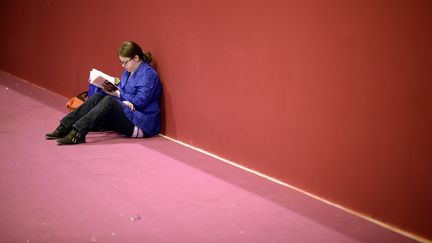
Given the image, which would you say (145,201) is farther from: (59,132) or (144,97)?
(59,132)

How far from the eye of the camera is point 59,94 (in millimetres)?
6945

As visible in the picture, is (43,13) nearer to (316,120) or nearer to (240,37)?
(240,37)

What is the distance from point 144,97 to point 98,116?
41 cm

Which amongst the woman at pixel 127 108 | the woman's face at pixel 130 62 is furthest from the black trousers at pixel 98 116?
the woman's face at pixel 130 62

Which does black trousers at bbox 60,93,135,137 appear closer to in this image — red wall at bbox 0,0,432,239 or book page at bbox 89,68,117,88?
book page at bbox 89,68,117,88

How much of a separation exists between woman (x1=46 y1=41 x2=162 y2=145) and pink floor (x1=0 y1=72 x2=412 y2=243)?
131 millimetres

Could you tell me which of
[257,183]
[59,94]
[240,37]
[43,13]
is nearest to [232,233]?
[257,183]

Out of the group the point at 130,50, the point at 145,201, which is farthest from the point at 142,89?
the point at 145,201

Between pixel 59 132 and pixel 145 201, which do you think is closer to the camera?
pixel 145 201

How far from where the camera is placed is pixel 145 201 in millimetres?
3551

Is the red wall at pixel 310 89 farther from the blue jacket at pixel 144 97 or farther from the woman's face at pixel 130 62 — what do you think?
the woman's face at pixel 130 62

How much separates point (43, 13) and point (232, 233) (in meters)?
4.86

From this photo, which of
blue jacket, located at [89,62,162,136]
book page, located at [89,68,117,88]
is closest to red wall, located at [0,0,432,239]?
blue jacket, located at [89,62,162,136]

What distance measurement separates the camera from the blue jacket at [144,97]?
4.91 metres
